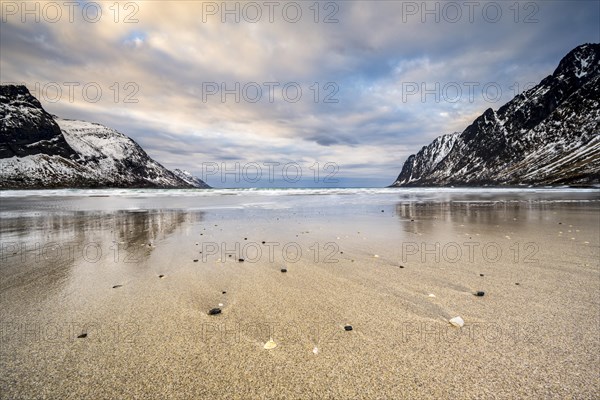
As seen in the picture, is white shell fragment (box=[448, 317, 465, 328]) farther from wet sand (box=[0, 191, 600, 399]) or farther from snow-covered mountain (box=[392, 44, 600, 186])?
snow-covered mountain (box=[392, 44, 600, 186])

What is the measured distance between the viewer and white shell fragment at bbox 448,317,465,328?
303cm

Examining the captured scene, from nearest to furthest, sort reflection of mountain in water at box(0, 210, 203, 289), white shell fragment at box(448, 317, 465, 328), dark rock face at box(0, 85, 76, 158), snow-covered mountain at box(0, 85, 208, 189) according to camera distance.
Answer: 1. white shell fragment at box(448, 317, 465, 328)
2. reflection of mountain in water at box(0, 210, 203, 289)
3. snow-covered mountain at box(0, 85, 208, 189)
4. dark rock face at box(0, 85, 76, 158)

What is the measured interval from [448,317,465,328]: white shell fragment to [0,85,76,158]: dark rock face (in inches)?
8725

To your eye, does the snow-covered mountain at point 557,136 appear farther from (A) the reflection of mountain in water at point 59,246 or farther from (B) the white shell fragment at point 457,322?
(A) the reflection of mountain in water at point 59,246

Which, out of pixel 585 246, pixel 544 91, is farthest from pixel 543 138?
pixel 585 246

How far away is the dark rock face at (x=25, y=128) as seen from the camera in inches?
6407

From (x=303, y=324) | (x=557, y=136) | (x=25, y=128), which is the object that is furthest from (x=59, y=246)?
(x=25, y=128)

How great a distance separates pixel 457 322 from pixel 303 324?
5.50 ft

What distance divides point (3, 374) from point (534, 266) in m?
7.29

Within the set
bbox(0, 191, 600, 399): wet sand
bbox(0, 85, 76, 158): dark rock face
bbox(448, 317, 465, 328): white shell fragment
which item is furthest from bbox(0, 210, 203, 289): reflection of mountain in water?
bbox(0, 85, 76, 158): dark rock face

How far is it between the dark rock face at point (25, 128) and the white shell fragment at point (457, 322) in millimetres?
221626

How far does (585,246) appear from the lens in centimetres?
653

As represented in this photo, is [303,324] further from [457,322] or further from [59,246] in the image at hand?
[59,246]

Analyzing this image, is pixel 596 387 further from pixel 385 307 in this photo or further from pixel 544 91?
pixel 544 91
